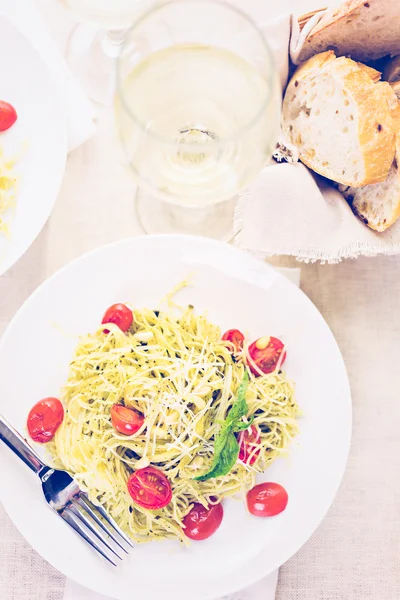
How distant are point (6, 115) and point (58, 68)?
21cm

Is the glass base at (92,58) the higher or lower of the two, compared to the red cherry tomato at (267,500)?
higher

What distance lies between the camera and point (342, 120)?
4.66 feet

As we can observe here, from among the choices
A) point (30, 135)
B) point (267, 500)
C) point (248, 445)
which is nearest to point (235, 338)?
point (248, 445)

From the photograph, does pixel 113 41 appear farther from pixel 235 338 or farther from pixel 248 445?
pixel 248 445

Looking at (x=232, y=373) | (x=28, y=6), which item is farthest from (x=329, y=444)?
(x=28, y=6)

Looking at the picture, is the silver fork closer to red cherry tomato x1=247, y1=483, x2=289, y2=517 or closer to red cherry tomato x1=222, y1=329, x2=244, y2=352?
red cherry tomato x1=247, y1=483, x2=289, y2=517

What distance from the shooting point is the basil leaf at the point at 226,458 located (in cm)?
134

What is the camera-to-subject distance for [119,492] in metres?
1.41

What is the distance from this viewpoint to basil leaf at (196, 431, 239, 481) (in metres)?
1.34

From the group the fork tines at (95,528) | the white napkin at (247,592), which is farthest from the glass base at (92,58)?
the white napkin at (247,592)

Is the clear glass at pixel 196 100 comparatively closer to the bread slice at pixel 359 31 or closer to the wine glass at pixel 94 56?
the bread slice at pixel 359 31

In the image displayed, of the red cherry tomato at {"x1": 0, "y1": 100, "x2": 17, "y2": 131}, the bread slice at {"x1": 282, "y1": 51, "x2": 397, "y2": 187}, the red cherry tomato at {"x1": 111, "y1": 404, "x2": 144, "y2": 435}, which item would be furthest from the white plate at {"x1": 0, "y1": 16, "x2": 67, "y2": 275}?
the bread slice at {"x1": 282, "y1": 51, "x2": 397, "y2": 187}

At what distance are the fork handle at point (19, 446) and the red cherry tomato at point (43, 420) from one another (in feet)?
0.10

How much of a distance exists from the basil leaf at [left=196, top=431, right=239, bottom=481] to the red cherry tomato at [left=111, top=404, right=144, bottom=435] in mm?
164
